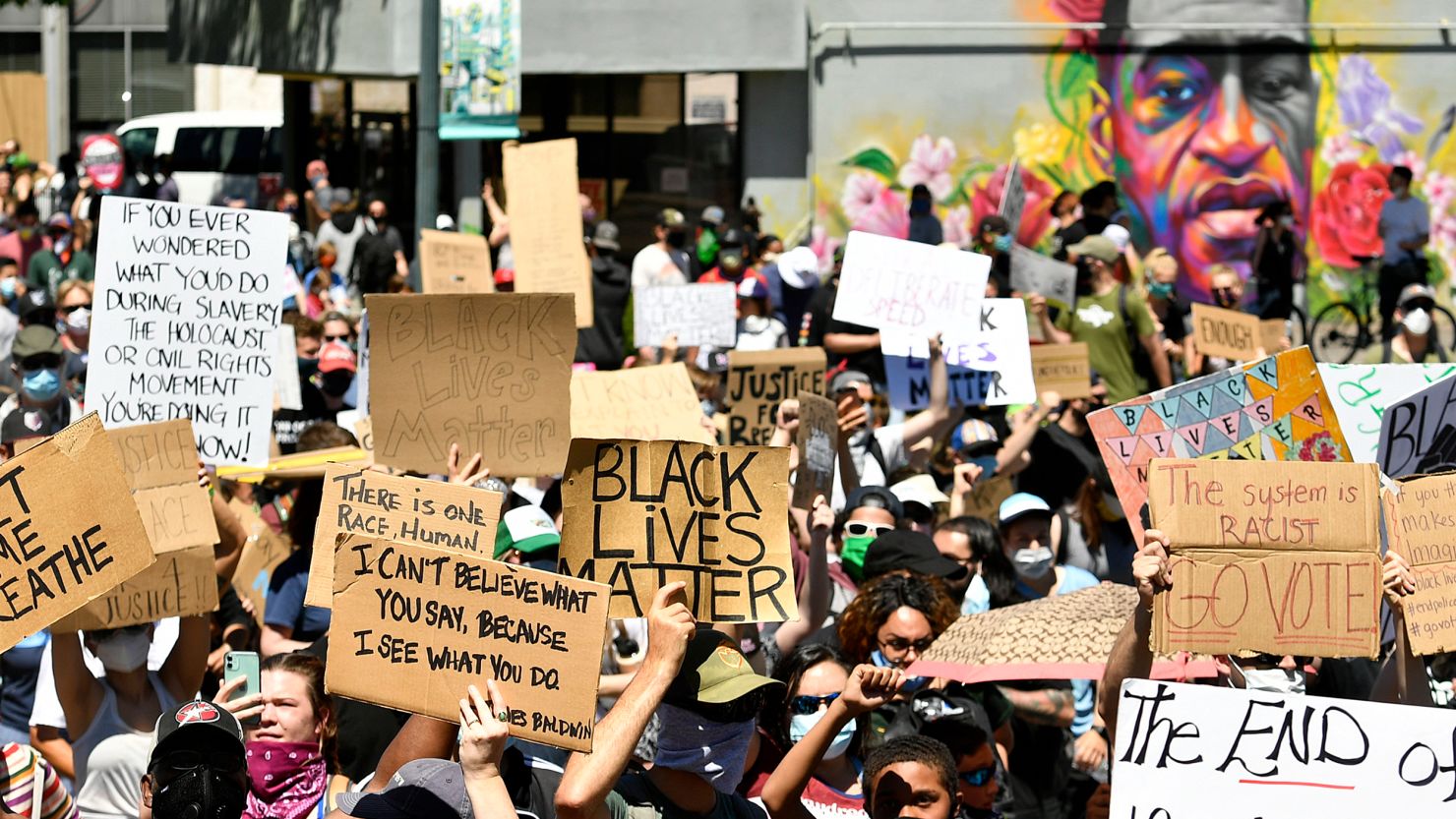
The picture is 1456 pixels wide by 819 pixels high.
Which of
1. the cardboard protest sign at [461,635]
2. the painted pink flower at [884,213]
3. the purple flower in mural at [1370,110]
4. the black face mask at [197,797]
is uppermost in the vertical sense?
the purple flower in mural at [1370,110]

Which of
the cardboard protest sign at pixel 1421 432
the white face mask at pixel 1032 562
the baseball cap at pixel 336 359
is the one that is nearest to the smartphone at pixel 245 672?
the cardboard protest sign at pixel 1421 432

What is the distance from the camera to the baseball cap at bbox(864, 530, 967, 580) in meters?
5.98

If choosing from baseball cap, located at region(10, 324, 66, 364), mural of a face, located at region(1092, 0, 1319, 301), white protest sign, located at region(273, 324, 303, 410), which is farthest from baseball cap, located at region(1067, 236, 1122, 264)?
mural of a face, located at region(1092, 0, 1319, 301)

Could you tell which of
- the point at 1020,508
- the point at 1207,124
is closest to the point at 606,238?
the point at 1020,508

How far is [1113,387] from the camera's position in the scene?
10633 mm

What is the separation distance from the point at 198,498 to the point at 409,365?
3.05 ft

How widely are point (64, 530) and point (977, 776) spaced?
2354 mm

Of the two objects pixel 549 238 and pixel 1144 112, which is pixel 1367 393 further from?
pixel 1144 112

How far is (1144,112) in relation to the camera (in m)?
19.4

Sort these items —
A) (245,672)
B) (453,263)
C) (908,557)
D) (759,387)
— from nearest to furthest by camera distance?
1. (245,672)
2. (908,557)
3. (759,387)
4. (453,263)

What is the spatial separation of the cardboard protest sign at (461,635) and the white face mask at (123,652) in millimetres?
1440

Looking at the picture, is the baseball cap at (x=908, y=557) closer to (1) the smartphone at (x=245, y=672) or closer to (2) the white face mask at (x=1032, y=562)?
(2) the white face mask at (x=1032, y=562)

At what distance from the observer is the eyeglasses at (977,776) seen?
516 cm

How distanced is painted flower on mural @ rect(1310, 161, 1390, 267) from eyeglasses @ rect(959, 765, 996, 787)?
15147mm
